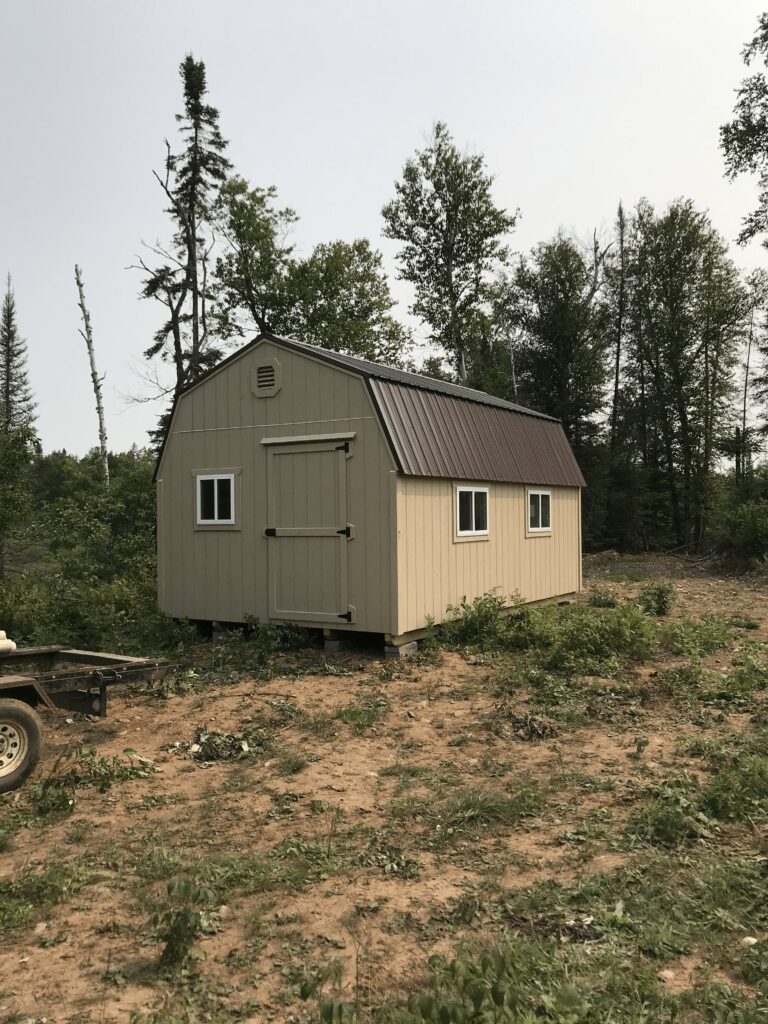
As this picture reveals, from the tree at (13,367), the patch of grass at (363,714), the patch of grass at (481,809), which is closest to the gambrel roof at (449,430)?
the patch of grass at (363,714)

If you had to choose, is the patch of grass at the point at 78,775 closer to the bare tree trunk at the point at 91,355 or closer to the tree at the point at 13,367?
the bare tree trunk at the point at 91,355

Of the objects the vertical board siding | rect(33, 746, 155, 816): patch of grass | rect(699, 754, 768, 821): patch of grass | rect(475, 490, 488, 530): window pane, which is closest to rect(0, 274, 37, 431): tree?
the vertical board siding

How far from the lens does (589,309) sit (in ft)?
105

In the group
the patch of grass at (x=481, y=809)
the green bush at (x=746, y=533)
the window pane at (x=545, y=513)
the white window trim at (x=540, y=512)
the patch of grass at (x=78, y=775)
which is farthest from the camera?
the green bush at (x=746, y=533)

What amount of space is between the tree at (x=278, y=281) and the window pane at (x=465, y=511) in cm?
2069

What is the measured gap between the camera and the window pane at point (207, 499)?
36.9ft

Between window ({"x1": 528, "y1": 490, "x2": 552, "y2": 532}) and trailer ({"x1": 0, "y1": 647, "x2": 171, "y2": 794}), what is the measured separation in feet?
27.2

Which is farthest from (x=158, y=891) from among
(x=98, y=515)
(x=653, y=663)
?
(x=98, y=515)

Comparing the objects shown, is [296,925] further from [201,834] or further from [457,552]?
[457,552]

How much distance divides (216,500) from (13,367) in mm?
44218

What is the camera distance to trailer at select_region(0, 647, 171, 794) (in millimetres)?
5203

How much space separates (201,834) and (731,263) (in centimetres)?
3256

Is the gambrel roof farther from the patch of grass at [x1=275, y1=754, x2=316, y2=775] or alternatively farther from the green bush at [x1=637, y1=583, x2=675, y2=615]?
the patch of grass at [x1=275, y1=754, x2=316, y2=775]

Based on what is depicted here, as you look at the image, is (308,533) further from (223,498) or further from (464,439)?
(464,439)
